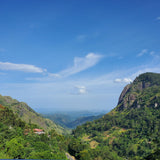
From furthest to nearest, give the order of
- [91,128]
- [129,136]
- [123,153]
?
[91,128] → [129,136] → [123,153]

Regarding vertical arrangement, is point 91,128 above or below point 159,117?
below

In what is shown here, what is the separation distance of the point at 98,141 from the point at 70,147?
91632mm

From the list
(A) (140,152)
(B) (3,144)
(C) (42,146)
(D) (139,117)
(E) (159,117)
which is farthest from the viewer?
(D) (139,117)

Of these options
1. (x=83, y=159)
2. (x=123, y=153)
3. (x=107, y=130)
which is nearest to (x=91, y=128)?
(x=107, y=130)

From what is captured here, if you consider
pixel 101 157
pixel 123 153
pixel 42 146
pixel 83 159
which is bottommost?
pixel 123 153

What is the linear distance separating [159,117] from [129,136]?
42.3m

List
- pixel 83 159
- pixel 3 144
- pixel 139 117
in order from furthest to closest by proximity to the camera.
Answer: pixel 139 117
pixel 83 159
pixel 3 144

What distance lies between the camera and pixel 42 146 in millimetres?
45875

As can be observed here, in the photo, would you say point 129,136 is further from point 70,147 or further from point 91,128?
point 70,147

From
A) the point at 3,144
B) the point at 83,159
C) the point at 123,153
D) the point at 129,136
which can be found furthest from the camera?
the point at 129,136

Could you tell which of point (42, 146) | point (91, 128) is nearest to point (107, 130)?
point (91, 128)

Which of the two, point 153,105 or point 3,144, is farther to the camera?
point 153,105

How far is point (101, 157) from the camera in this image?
79.2 metres

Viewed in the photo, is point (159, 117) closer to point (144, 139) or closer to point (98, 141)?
point (144, 139)
